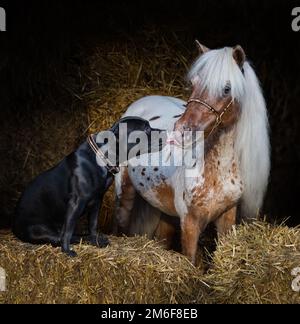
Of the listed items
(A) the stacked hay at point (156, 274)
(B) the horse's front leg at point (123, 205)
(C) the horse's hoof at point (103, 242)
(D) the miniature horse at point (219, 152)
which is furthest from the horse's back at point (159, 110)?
(A) the stacked hay at point (156, 274)

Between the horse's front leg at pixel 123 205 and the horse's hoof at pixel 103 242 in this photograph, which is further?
the horse's front leg at pixel 123 205

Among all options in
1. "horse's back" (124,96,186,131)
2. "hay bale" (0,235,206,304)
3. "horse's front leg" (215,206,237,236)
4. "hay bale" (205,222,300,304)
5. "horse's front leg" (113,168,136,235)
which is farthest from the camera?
"horse's front leg" (113,168,136,235)

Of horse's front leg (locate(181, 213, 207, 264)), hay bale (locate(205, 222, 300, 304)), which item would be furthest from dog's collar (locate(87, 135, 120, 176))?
hay bale (locate(205, 222, 300, 304))

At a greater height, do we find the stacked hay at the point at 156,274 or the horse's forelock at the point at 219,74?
the horse's forelock at the point at 219,74

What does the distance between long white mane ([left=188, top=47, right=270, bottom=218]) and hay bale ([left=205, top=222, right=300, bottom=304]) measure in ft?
1.46

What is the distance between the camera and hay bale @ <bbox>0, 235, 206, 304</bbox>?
4895 millimetres

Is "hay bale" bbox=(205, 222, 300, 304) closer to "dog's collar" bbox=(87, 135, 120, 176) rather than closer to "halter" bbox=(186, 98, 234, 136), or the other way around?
"halter" bbox=(186, 98, 234, 136)

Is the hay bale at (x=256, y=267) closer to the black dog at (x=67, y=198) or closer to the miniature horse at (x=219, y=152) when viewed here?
the miniature horse at (x=219, y=152)

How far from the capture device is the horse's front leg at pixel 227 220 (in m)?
5.57

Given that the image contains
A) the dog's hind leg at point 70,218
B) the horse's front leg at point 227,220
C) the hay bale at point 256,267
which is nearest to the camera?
the hay bale at point 256,267

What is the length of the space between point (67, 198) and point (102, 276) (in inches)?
23.5

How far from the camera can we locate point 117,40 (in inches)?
278

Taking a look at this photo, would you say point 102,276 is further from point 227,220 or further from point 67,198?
point 227,220

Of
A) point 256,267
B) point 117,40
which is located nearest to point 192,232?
point 256,267
